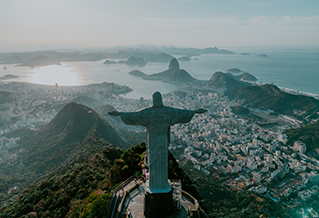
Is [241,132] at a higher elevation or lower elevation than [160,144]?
lower

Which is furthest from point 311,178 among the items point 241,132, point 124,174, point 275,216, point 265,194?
point 124,174

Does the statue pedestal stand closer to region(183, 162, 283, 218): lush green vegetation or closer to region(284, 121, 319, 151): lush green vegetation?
region(183, 162, 283, 218): lush green vegetation

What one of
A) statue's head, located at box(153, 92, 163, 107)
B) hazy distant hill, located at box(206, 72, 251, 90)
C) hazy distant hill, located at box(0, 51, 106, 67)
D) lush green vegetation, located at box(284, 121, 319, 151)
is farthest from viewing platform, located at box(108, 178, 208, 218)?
hazy distant hill, located at box(0, 51, 106, 67)

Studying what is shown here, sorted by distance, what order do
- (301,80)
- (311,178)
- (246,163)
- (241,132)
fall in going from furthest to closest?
(301,80)
(241,132)
(246,163)
(311,178)

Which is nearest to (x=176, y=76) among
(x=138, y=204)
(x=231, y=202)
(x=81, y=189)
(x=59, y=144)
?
(x=59, y=144)

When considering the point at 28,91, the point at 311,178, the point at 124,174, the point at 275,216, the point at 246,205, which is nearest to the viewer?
the point at 124,174

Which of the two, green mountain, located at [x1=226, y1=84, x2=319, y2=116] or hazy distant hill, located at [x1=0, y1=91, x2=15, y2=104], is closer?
green mountain, located at [x1=226, y1=84, x2=319, y2=116]

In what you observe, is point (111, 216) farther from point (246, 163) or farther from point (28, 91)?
point (28, 91)
